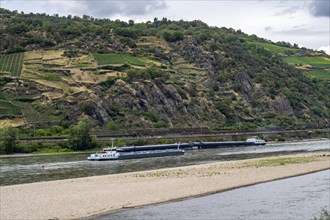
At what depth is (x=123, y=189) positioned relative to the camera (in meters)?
46.8

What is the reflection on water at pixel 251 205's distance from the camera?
35188mm

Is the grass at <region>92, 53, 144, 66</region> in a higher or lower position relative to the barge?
higher

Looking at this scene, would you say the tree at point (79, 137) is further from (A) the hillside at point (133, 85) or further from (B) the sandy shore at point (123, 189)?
(B) the sandy shore at point (123, 189)

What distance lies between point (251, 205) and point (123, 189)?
12.7 meters

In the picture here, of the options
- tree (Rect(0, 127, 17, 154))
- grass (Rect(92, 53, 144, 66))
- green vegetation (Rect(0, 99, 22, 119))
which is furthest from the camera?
grass (Rect(92, 53, 144, 66))

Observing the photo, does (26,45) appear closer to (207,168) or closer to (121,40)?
(121,40)

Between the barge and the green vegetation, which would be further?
the green vegetation

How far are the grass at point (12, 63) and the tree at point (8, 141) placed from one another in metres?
46.3

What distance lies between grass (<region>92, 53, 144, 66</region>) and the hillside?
11.9 inches

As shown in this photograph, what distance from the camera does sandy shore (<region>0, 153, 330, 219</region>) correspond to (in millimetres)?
37750

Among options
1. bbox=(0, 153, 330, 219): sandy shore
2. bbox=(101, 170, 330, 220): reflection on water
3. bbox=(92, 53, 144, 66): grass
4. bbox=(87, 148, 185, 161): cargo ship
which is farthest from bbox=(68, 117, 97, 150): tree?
bbox=(101, 170, 330, 220): reflection on water

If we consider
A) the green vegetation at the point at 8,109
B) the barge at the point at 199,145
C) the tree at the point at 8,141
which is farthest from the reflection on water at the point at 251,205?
the green vegetation at the point at 8,109

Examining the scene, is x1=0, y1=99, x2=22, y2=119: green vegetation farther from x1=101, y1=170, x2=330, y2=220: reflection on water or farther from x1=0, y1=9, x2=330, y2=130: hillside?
x1=101, y1=170, x2=330, y2=220: reflection on water

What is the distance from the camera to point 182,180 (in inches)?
2057
